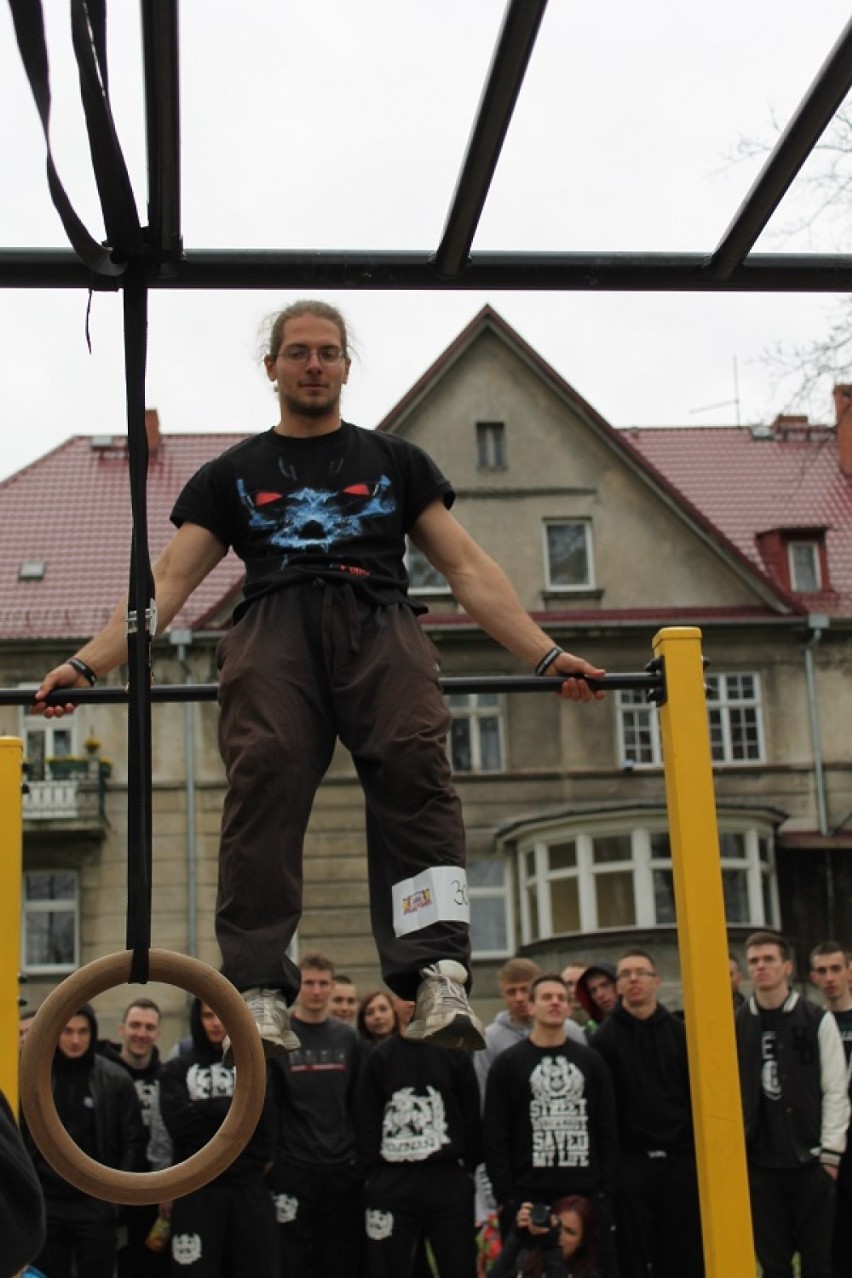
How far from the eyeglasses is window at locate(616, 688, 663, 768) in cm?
2612

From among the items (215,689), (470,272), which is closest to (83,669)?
(215,689)

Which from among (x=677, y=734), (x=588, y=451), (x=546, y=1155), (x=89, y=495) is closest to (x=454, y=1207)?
(x=546, y=1155)

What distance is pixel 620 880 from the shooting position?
29406 millimetres

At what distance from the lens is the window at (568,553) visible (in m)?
31.4

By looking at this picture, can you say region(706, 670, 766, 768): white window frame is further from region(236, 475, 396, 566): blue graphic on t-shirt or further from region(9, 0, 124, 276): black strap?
region(9, 0, 124, 276): black strap

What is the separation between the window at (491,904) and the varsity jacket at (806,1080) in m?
21.7

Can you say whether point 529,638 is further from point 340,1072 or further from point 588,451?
point 588,451

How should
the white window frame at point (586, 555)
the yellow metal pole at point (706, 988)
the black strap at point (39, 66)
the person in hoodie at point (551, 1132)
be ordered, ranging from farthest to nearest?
the white window frame at point (586, 555)
the person in hoodie at point (551, 1132)
the yellow metal pole at point (706, 988)
the black strap at point (39, 66)

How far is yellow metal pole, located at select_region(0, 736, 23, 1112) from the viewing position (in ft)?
15.7

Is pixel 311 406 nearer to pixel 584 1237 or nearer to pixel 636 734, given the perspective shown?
pixel 584 1237

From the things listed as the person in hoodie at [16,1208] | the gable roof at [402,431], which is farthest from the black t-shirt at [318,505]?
the gable roof at [402,431]

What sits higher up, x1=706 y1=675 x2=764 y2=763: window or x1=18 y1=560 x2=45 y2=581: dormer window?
x1=18 y1=560 x2=45 y2=581: dormer window

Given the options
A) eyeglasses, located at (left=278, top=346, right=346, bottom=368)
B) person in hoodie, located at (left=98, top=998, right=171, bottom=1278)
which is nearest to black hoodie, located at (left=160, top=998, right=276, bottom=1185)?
person in hoodie, located at (left=98, top=998, right=171, bottom=1278)

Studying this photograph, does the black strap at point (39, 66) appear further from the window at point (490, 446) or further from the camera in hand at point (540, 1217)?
the window at point (490, 446)
